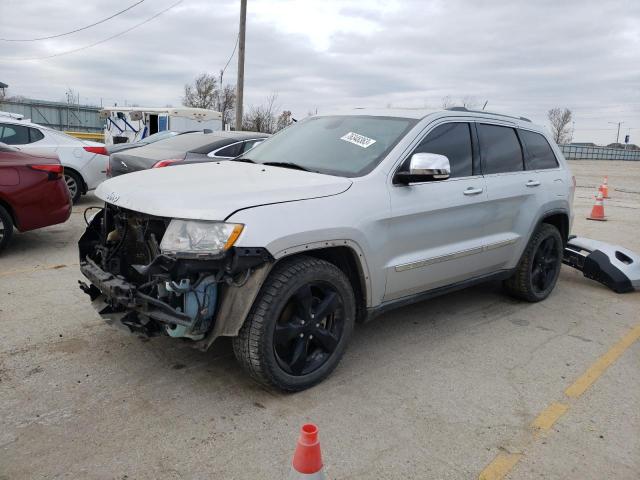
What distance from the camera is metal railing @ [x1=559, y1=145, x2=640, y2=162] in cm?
7313

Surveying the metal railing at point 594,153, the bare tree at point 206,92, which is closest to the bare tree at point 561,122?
the metal railing at point 594,153

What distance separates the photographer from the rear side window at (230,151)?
860 cm

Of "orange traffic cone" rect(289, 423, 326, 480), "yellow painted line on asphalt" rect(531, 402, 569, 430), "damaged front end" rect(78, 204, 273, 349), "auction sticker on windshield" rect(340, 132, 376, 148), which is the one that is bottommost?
"yellow painted line on asphalt" rect(531, 402, 569, 430)

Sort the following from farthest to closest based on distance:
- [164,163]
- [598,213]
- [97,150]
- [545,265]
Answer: [598,213] → [97,150] → [164,163] → [545,265]

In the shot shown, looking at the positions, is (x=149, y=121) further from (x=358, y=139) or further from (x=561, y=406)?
(x=561, y=406)

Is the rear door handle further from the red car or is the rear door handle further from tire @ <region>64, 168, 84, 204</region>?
tire @ <region>64, 168, 84, 204</region>

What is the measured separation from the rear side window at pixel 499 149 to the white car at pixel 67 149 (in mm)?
7291

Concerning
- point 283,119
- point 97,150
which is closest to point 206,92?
point 283,119

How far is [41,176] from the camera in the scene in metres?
6.40

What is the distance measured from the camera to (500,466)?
9.37ft

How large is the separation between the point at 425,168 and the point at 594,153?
273 feet

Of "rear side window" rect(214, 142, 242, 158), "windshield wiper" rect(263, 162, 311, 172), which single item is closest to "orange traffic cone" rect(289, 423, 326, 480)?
"windshield wiper" rect(263, 162, 311, 172)

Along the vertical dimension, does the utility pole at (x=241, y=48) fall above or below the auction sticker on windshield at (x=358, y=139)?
above

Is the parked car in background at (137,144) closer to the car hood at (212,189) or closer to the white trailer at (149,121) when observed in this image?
the car hood at (212,189)
